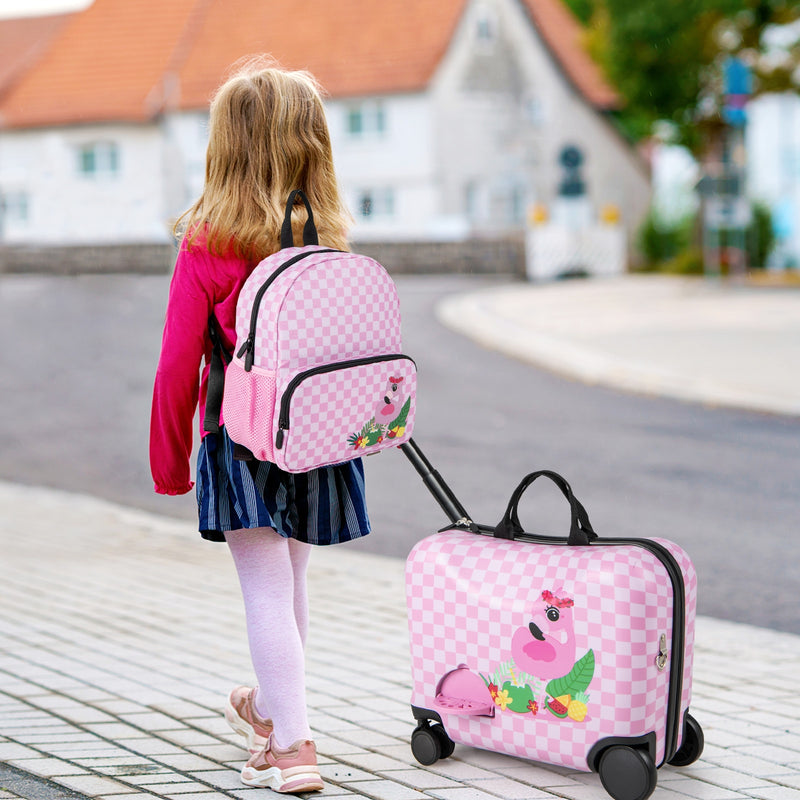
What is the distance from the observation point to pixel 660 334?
54.7 feet

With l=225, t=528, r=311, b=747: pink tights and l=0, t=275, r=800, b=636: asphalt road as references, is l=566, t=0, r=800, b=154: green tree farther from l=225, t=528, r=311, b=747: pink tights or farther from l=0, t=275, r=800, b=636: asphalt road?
l=225, t=528, r=311, b=747: pink tights

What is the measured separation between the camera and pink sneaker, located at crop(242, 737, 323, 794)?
3.45m

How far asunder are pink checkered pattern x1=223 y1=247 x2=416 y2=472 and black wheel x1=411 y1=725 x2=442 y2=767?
781 mm

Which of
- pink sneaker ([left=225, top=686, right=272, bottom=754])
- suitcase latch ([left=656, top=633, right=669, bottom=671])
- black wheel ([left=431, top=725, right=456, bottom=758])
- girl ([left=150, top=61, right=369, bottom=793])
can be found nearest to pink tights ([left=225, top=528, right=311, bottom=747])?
girl ([left=150, top=61, right=369, bottom=793])

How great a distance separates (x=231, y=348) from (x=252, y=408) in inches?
8.4

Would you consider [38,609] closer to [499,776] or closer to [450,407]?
[499,776]

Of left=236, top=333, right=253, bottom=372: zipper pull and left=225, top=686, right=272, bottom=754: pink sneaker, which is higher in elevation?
left=236, top=333, right=253, bottom=372: zipper pull

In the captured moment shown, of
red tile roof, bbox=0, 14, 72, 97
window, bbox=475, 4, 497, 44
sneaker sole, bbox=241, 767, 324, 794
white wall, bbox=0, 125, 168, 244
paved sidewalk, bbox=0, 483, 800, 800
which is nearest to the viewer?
sneaker sole, bbox=241, 767, 324, 794

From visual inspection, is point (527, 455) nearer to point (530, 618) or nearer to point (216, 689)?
point (216, 689)

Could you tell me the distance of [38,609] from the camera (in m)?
5.76

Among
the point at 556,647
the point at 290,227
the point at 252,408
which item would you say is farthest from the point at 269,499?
the point at 556,647

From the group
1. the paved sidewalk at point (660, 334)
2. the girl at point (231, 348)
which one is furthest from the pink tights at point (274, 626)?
the paved sidewalk at point (660, 334)

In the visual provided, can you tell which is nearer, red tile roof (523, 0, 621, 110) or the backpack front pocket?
the backpack front pocket

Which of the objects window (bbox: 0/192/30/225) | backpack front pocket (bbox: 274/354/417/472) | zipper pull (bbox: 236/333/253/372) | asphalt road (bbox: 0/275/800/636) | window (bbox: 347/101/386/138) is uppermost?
window (bbox: 347/101/386/138)
